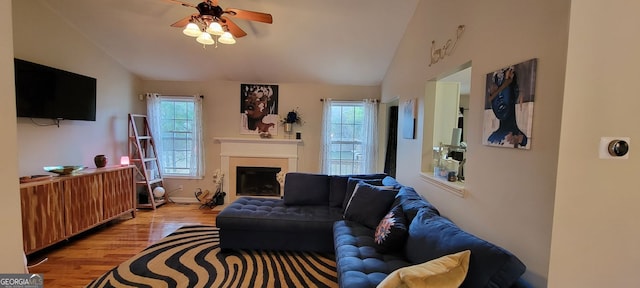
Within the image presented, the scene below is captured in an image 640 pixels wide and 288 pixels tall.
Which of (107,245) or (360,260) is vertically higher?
(360,260)

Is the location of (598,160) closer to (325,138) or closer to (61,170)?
(325,138)

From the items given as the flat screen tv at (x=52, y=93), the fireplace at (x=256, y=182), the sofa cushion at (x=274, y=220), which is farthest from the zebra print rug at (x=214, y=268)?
the flat screen tv at (x=52, y=93)

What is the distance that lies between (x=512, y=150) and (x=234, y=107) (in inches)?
171

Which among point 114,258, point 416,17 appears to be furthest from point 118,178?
point 416,17

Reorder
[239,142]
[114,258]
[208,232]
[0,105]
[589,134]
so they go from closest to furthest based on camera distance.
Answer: [0,105]
[589,134]
[114,258]
[208,232]
[239,142]

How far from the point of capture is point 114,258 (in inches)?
110

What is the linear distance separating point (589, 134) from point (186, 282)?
2.91m

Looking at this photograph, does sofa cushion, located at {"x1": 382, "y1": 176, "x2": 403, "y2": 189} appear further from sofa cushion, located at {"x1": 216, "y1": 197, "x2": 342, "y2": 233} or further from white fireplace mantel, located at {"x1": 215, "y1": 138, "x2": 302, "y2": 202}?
white fireplace mantel, located at {"x1": 215, "y1": 138, "x2": 302, "y2": 202}

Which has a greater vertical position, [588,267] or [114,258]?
[588,267]

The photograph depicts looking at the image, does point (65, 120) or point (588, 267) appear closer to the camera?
point (588, 267)

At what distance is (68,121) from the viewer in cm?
348

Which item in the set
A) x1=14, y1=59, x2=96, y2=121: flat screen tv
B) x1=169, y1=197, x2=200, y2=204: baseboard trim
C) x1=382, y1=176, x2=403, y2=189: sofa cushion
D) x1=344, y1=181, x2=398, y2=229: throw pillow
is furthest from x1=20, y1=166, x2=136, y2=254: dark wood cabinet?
x1=382, y1=176, x2=403, y2=189: sofa cushion

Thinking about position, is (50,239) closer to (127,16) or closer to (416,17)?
(127,16)

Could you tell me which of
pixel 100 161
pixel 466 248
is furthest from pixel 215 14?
pixel 100 161
